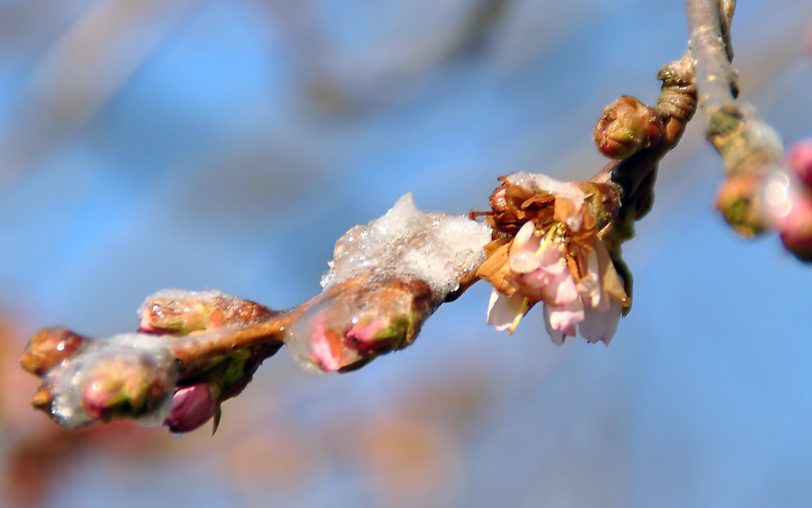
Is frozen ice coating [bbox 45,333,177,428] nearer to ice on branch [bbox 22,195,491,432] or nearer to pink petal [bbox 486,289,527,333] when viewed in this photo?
ice on branch [bbox 22,195,491,432]

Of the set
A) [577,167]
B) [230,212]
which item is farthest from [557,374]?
[577,167]

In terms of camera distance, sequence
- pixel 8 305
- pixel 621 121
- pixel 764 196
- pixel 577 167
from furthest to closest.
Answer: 1. pixel 8 305
2. pixel 577 167
3. pixel 621 121
4. pixel 764 196

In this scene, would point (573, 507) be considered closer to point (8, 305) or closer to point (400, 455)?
point (400, 455)

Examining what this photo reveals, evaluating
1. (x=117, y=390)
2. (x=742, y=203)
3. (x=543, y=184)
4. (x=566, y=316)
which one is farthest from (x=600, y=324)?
(x=117, y=390)

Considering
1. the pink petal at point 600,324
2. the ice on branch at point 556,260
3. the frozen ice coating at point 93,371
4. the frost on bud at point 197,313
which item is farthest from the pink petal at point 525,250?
the frozen ice coating at point 93,371

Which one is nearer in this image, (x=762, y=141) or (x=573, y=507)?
(x=762, y=141)

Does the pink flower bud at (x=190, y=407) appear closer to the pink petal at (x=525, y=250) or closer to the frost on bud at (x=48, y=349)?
the frost on bud at (x=48, y=349)
